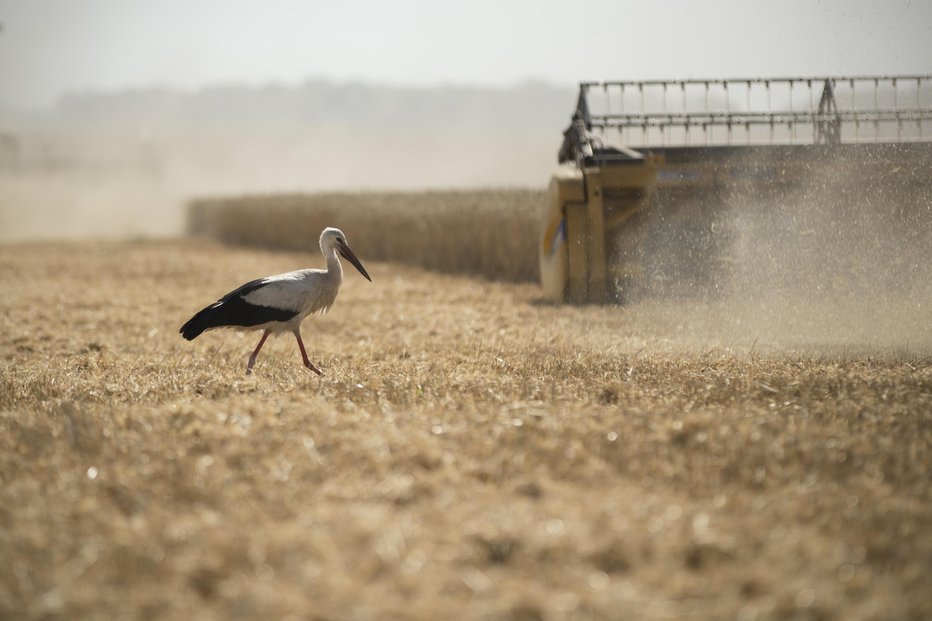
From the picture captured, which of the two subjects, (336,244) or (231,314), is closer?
(231,314)

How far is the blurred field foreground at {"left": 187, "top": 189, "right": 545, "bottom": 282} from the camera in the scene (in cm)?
1700

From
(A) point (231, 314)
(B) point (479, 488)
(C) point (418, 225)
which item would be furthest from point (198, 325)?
(C) point (418, 225)

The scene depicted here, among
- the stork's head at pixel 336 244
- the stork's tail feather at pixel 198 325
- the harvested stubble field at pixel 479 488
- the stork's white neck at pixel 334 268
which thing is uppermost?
the stork's head at pixel 336 244

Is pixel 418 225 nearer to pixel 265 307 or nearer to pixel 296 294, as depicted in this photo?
pixel 296 294

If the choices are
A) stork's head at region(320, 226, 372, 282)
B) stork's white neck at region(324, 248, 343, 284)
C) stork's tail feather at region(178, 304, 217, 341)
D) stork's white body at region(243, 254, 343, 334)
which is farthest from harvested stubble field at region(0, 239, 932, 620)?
stork's head at region(320, 226, 372, 282)

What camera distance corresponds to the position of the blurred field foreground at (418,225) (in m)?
17.0

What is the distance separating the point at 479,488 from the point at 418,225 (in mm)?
15824

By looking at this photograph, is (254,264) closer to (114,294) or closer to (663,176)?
(114,294)

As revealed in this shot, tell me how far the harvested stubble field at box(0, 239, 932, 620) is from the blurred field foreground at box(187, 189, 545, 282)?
29.9 ft

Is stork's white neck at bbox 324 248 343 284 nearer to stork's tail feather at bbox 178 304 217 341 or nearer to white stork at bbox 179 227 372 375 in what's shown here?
white stork at bbox 179 227 372 375

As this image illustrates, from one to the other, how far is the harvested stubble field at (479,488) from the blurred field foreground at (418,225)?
29.9ft

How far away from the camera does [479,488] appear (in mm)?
4348

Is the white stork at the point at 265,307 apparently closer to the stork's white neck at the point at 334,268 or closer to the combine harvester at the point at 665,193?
the stork's white neck at the point at 334,268

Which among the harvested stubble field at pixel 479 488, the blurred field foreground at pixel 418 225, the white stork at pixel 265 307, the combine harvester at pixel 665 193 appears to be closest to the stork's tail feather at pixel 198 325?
the white stork at pixel 265 307
